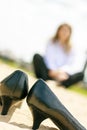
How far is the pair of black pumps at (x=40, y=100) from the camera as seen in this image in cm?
333

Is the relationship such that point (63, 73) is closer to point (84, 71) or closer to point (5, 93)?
point (84, 71)

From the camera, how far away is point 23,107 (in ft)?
14.1

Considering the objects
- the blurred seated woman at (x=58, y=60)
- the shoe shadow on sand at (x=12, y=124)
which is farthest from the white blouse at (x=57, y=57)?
the shoe shadow on sand at (x=12, y=124)

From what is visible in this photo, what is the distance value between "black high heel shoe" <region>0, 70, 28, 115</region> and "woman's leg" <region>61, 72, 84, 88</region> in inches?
183

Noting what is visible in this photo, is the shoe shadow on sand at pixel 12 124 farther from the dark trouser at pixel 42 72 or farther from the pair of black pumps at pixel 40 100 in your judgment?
the dark trouser at pixel 42 72

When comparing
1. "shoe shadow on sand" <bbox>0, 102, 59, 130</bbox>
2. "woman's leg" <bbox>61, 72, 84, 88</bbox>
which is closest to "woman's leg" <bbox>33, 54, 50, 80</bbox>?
"woman's leg" <bbox>61, 72, 84, 88</bbox>

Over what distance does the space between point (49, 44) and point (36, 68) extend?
45 cm

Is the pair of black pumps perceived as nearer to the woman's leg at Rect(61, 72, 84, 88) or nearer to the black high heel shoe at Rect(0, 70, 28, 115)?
the black high heel shoe at Rect(0, 70, 28, 115)

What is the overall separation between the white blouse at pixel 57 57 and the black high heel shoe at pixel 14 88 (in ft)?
14.5

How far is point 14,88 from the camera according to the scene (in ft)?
11.2

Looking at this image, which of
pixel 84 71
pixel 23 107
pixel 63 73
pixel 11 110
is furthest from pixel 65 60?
pixel 11 110

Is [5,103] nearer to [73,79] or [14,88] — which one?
[14,88]

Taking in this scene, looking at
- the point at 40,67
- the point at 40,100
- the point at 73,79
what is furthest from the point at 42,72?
the point at 40,100

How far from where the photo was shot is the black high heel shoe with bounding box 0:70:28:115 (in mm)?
3418
